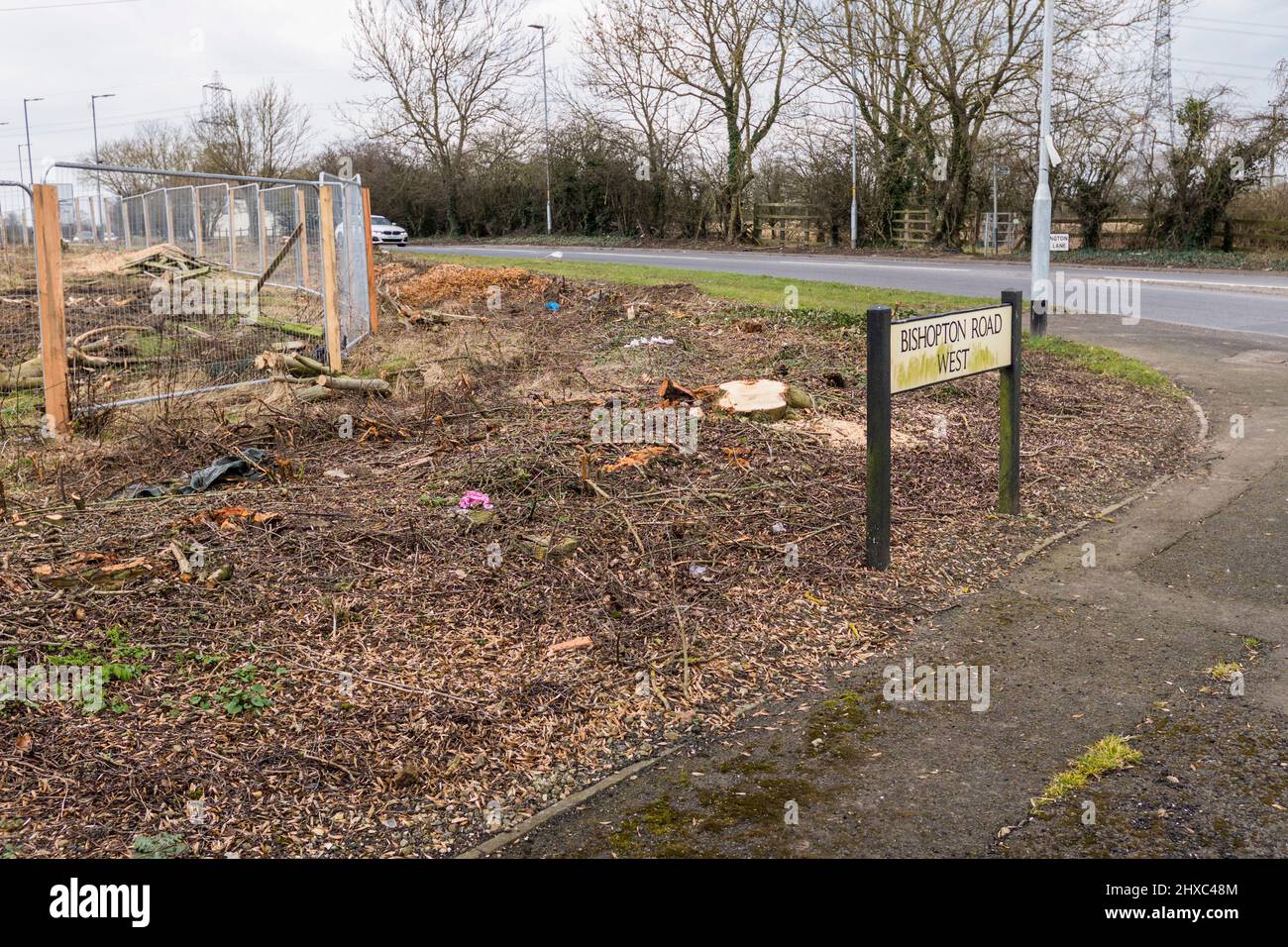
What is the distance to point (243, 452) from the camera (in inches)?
310

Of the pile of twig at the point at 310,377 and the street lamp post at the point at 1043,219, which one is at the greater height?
the street lamp post at the point at 1043,219

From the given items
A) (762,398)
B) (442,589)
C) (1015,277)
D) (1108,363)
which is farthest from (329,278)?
(1015,277)

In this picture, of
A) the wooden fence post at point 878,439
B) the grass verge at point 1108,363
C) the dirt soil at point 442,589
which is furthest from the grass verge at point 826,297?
the wooden fence post at point 878,439

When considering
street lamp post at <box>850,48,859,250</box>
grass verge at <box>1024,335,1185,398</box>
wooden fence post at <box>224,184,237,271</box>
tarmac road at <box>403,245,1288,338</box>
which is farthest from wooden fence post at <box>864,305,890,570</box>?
street lamp post at <box>850,48,859,250</box>

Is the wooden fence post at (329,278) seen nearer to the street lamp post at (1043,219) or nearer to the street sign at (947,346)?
the street sign at (947,346)

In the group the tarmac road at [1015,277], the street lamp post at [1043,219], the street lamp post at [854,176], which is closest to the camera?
the street lamp post at [1043,219]

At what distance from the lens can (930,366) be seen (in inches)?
264

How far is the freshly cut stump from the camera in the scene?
28.4ft

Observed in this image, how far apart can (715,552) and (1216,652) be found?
2.54 metres

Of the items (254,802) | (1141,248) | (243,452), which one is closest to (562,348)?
(243,452)

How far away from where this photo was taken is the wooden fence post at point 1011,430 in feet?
24.4

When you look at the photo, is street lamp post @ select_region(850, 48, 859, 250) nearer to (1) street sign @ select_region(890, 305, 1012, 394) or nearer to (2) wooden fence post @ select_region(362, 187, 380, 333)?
(2) wooden fence post @ select_region(362, 187, 380, 333)

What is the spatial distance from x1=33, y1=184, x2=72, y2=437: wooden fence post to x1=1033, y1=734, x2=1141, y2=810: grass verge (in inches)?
326

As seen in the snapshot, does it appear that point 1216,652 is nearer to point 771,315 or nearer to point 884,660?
point 884,660
